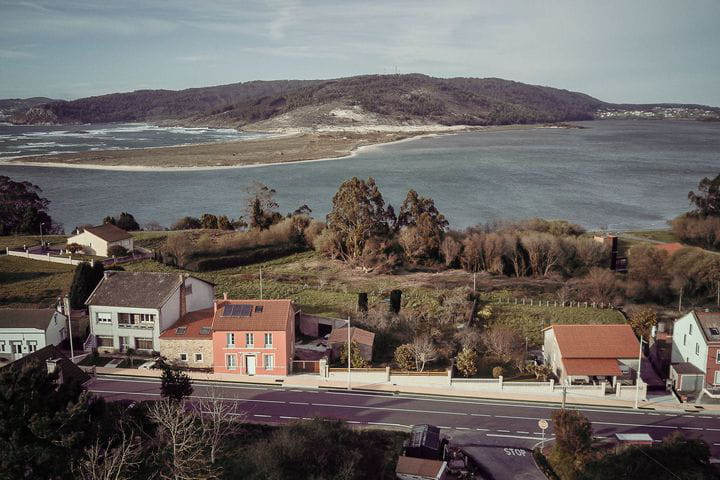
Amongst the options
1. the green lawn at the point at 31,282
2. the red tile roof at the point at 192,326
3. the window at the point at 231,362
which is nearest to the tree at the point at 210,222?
the green lawn at the point at 31,282

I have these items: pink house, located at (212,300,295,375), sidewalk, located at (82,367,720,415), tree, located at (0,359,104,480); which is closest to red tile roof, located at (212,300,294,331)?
pink house, located at (212,300,295,375)

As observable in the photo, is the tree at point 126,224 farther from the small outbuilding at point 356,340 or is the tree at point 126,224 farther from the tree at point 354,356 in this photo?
the tree at point 354,356

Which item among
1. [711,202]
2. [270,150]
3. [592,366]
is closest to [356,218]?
[592,366]

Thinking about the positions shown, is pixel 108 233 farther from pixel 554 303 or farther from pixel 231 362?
pixel 554 303

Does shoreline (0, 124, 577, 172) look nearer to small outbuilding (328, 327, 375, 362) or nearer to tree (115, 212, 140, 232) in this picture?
tree (115, 212, 140, 232)

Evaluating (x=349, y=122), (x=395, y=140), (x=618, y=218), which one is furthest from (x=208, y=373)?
(x=349, y=122)

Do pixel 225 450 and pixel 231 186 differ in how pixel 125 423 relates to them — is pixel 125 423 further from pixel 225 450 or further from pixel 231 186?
pixel 231 186
